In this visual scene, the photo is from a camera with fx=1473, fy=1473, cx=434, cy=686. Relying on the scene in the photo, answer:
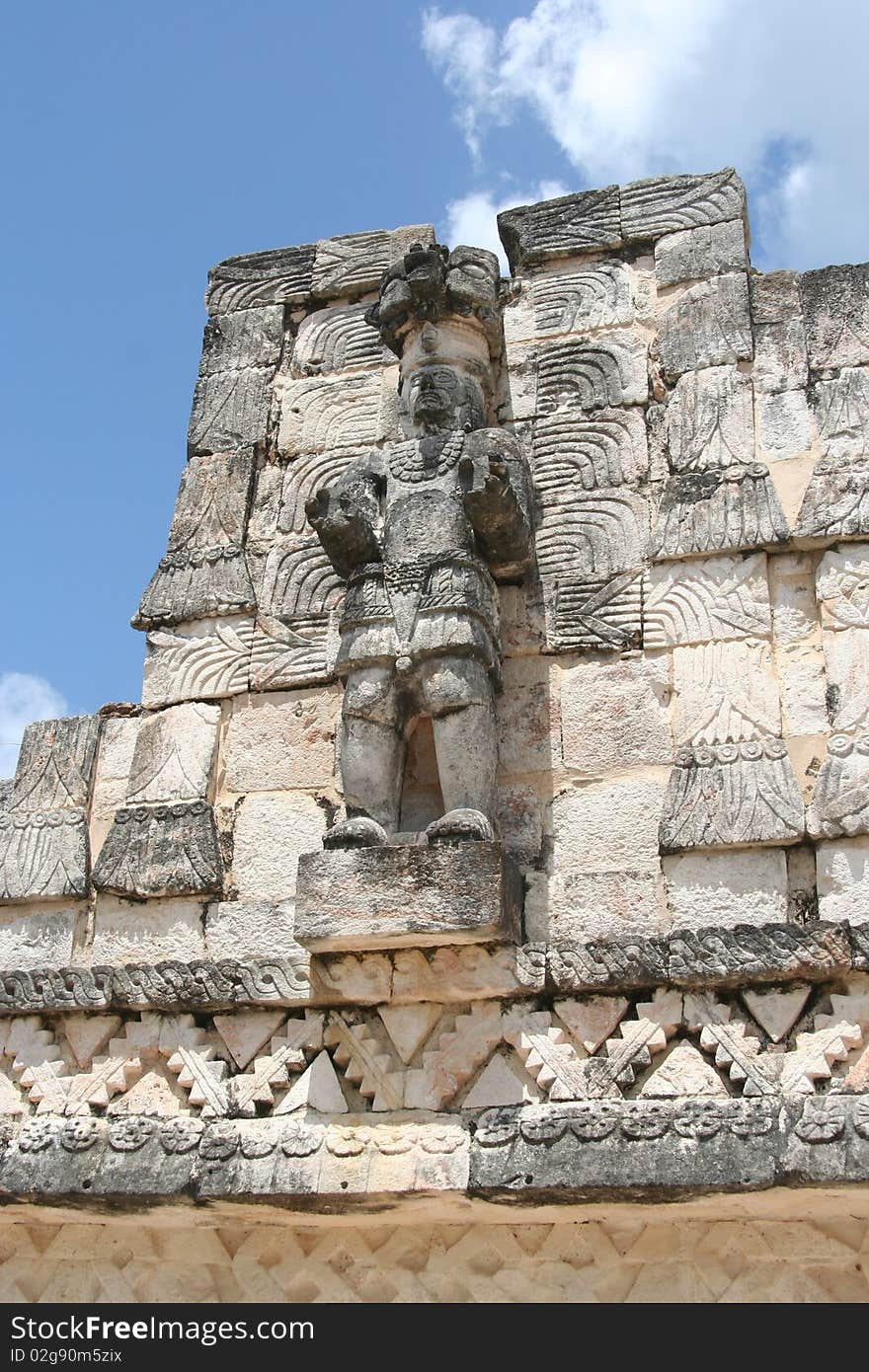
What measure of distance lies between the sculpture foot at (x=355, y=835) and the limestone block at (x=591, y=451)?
1801 millimetres

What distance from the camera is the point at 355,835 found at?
544 centimetres

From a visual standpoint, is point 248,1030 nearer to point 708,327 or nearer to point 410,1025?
point 410,1025

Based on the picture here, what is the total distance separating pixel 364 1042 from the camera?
17.7 feet

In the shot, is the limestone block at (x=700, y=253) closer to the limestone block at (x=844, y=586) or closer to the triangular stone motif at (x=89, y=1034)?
the limestone block at (x=844, y=586)

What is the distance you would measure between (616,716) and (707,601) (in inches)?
23.4

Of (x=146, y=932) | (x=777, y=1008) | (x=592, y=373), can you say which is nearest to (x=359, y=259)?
(x=592, y=373)

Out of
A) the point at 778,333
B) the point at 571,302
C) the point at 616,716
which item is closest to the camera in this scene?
the point at 616,716

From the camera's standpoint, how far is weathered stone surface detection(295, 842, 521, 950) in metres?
5.15

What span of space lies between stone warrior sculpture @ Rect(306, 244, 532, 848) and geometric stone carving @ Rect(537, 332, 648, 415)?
0.92 feet

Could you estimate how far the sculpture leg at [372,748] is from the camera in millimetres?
5711

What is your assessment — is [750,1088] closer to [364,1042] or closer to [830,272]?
[364,1042]

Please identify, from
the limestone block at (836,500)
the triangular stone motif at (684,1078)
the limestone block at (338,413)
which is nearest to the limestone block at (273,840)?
the triangular stone motif at (684,1078)

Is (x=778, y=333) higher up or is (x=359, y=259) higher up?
(x=359, y=259)
